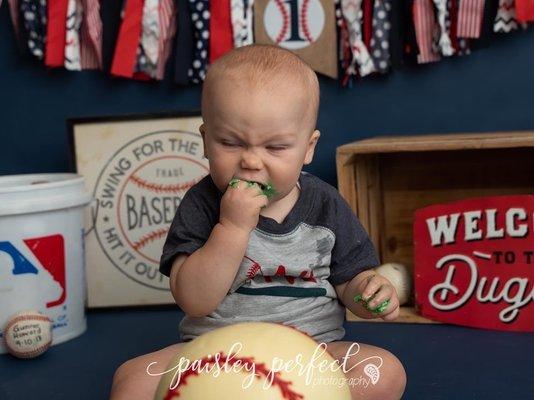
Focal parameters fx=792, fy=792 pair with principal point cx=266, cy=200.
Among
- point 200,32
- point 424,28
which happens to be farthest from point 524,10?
point 200,32

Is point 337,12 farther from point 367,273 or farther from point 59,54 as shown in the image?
point 367,273

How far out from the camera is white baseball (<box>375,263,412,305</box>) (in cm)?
172

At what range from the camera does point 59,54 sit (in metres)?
1.91

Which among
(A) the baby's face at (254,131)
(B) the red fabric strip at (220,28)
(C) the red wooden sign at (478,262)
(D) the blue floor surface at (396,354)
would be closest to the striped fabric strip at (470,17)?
(C) the red wooden sign at (478,262)

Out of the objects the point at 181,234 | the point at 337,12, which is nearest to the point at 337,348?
the point at 181,234

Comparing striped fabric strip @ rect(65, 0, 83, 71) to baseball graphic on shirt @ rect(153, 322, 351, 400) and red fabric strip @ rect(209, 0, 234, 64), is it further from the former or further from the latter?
baseball graphic on shirt @ rect(153, 322, 351, 400)

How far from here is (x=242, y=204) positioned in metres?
1.06

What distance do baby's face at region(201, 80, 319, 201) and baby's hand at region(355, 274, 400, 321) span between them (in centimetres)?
19

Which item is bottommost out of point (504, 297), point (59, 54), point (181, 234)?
point (504, 297)

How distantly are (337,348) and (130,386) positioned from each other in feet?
1.02

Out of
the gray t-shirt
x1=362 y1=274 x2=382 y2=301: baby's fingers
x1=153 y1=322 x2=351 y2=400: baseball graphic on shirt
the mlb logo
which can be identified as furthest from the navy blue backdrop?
x1=153 y1=322 x2=351 y2=400: baseball graphic on shirt

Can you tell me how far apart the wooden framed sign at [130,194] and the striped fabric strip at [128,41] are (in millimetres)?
136

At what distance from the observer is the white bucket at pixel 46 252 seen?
5.21ft

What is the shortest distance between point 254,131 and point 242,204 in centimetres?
10
